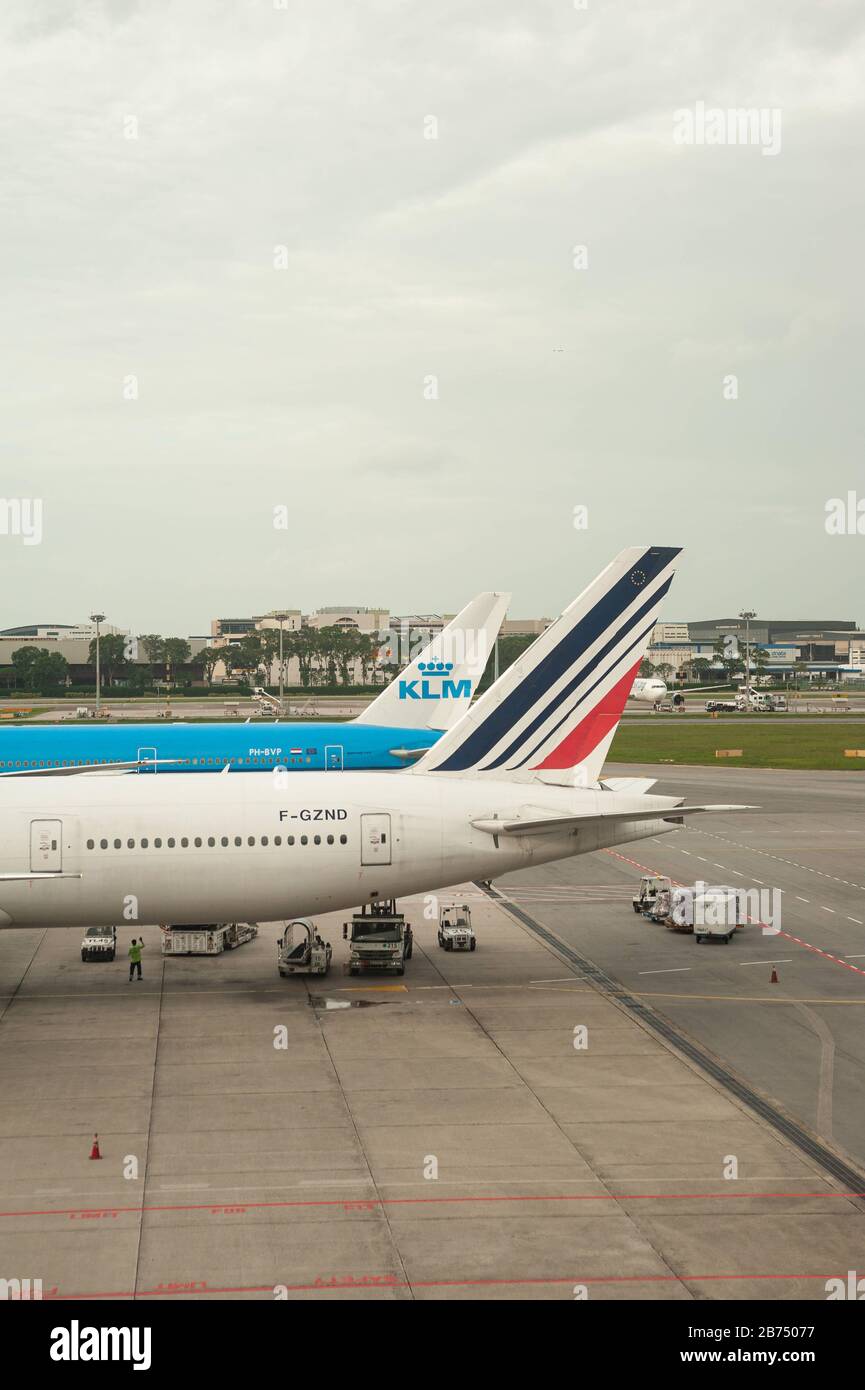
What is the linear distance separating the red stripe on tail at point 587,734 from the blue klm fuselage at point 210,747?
69.6ft

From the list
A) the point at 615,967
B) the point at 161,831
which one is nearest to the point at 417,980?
the point at 615,967

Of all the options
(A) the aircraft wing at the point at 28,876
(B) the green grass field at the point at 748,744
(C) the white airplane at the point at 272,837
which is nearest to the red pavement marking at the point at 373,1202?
(C) the white airplane at the point at 272,837

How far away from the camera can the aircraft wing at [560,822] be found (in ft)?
114

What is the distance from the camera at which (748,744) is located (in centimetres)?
11862

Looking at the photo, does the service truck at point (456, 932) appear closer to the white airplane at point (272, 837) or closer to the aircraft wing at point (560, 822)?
the white airplane at point (272, 837)

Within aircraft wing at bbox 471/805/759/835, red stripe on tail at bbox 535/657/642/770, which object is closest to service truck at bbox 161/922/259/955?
aircraft wing at bbox 471/805/759/835

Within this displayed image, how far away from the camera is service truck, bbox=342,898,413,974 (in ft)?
124

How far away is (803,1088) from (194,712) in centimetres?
14608

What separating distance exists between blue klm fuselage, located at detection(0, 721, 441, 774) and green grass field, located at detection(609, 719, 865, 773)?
45.5 metres

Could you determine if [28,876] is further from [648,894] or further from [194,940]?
[648,894]

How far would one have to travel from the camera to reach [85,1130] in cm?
2523

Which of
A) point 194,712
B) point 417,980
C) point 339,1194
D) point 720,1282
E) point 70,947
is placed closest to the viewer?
point 720,1282

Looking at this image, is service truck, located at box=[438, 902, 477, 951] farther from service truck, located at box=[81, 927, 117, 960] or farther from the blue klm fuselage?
the blue klm fuselage

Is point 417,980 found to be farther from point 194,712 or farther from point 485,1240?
point 194,712
